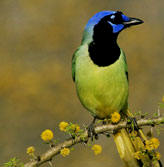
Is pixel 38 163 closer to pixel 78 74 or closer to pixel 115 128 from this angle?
pixel 115 128

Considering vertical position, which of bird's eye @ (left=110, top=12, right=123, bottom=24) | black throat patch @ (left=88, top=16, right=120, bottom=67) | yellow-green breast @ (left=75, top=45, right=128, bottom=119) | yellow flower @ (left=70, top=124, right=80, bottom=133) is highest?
bird's eye @ (left=110, top=12, right=123, bottom=24)

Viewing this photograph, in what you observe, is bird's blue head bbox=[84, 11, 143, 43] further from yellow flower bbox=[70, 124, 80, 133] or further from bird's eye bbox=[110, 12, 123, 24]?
yellow flower bbox=[70, 124, 80, 133]

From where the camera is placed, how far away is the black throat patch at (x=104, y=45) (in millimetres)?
3857

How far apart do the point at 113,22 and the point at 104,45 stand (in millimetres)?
289

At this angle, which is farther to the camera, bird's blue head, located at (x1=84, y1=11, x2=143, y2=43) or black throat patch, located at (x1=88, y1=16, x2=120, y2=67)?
bird's blue head, located at (x1=84, y1=11, x2=143, y2=43)

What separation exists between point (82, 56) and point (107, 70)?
1.17 ft

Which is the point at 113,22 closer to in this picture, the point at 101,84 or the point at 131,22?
the point at 131,22

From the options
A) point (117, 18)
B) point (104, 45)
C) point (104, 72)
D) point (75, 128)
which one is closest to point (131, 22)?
point (117, 18)

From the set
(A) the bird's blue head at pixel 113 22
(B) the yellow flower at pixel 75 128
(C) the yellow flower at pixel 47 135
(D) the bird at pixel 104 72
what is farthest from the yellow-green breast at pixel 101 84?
(C) the yellow flower at pixel 47 135

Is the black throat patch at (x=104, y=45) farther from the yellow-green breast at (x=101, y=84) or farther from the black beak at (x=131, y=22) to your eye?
the black beak at (x=131, y=22)

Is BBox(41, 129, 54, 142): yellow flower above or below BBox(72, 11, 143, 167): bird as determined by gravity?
below

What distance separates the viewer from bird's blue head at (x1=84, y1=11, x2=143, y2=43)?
4020mm

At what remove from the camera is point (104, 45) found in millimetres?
4000

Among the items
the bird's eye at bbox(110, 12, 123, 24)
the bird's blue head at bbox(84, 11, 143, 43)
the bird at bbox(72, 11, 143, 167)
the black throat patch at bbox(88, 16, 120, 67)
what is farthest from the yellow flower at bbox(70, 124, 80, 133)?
the bird's eye at bbox(110, 12, 123, 24)
